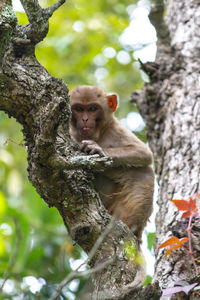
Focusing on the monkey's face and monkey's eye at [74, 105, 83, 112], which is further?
monkey's eye at [74, 105, 83, 112]

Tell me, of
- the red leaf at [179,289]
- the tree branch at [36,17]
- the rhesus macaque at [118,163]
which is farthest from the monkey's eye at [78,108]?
the red leaf at [179,289]

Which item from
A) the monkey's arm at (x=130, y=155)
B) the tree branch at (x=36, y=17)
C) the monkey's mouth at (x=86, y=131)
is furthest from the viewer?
the monkey's mouth at (x=86, y=131)

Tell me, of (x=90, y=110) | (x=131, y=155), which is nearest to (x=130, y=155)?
(x=131, y=155)

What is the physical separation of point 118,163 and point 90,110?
1.03m

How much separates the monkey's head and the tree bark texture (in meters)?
0.53

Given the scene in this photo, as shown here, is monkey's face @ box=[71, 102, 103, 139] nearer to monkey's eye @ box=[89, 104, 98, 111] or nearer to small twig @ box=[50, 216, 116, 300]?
monkey's eye @ box=[89, 104, 98, 111]

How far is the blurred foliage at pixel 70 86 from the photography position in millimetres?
6726

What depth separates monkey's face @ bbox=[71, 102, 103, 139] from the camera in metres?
5.69

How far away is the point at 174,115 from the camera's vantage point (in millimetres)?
5789

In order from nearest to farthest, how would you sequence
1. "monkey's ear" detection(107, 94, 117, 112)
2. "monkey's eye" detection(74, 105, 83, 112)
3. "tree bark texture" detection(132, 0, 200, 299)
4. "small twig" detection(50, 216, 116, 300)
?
"small twig" detection(50, 216, 116, 300)
"tree bark texture" detection(132, 0, 200, 299)
"monkey's eye" detection(74, 105, 83, 112)
"monkey's ear" detection(107, 94, 117, 112)

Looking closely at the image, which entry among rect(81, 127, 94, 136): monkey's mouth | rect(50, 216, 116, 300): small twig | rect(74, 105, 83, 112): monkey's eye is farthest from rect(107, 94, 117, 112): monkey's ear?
rect(50, 216, 116, 300): small twig

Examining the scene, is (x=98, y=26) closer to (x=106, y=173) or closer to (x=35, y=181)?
(x=106, y=173)

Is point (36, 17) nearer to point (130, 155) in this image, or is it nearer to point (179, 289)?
point (130, 155)

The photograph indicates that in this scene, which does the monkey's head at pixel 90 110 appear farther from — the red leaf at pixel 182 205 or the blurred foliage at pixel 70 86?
the red leaf at pixel 182 205
